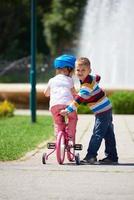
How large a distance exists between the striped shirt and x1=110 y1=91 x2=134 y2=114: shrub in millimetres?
10293

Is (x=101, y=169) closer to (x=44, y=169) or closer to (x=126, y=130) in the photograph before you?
(x=44, y=169)

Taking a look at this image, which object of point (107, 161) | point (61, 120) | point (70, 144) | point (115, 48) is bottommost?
point (115, 48)

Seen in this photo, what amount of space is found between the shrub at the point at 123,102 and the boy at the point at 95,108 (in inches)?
397

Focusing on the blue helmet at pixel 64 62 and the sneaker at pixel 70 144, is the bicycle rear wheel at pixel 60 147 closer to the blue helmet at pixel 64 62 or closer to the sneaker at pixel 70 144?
the sneaker at pixel 70 144

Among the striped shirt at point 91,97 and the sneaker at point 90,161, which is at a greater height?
the striped shirt at point 91,97

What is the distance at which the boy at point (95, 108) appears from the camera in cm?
948

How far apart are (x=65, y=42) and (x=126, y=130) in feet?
157

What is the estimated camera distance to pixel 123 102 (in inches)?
785

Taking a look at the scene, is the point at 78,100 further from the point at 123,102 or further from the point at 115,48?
the point at 115,48

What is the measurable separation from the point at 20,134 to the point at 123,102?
249 inches

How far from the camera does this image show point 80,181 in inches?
322

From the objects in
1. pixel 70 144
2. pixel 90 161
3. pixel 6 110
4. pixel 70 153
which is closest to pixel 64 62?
pixel 70 144

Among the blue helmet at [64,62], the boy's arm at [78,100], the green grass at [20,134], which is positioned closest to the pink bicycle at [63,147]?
the boy's arm at [78,100]

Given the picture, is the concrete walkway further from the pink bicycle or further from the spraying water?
the spraying water
